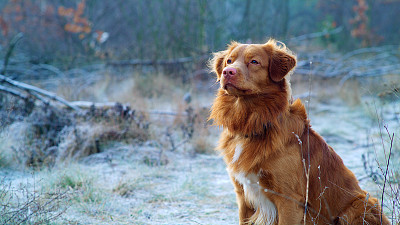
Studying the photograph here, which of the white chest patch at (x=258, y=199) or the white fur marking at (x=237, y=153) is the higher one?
the white fur marking at (x=237, y=153)

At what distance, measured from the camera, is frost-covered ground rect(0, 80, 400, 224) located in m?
3.38

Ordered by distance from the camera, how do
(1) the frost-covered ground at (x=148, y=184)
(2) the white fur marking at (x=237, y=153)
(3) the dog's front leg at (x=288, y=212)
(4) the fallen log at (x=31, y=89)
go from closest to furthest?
(3) the dog's front leg at (x=288, y=212)
(2) the white fur marking at (x=237, y=153)
(1) the frost-covered ground at (x=148, y=184)
(4) the fallen log at (x=31, y=89)

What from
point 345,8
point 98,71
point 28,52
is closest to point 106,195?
point 98,71

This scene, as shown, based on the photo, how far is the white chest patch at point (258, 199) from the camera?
2512mm

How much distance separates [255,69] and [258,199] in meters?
1.04

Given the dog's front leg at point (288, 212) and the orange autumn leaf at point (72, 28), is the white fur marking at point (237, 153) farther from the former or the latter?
the orange autumn leaf at point (72, 28)

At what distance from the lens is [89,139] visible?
514 cm

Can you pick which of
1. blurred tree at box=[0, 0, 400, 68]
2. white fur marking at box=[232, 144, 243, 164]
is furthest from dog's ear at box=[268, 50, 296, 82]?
blurred tree at box=[0, 0, 400, 68]

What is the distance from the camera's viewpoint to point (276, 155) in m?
2.47

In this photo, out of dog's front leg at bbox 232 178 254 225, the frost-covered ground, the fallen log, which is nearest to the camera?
dog's front leg at bbox 232 178 254 225

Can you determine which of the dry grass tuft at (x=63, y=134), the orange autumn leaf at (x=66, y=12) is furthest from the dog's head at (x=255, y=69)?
the orange autumn leaf at (x=66, y=12)

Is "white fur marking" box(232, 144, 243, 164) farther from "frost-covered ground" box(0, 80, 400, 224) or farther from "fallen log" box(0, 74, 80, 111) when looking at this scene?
"fallen log" box(0, 74, 80, 111)

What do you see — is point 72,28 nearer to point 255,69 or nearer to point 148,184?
point 148,184

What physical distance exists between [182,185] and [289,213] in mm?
2011
